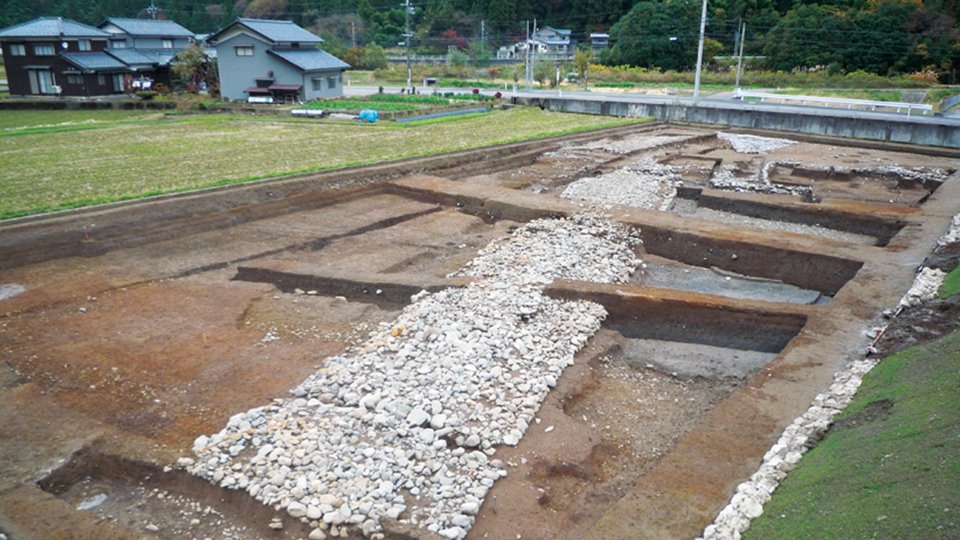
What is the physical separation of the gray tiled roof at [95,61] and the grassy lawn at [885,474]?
47797mm

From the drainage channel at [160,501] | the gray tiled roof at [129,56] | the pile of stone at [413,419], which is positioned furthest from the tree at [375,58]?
the drainage channel at [160,501]

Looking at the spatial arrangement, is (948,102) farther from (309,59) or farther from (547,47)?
(547,47)

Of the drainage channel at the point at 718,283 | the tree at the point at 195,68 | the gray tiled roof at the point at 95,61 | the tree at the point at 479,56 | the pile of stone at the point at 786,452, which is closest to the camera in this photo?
the pile of stone at the point at 786,452

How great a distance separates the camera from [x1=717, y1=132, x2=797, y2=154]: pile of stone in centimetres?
2853

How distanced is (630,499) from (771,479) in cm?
142

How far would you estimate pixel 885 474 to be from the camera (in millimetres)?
5484

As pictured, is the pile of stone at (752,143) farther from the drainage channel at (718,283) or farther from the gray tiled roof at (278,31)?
the gray tiled roof at (278,31)

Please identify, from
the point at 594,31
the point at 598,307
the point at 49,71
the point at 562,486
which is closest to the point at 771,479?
the point at 562,486

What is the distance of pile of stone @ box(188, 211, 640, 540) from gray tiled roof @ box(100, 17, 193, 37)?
155ft

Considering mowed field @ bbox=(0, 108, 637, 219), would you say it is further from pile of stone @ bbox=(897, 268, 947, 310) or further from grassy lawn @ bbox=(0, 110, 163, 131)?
pile of stone @ bbox=(897, 268, 947, 310)

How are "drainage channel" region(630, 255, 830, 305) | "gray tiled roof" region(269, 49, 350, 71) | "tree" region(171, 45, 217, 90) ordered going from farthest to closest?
1. "tree" region(171, 45, 217, 90)
2. "gray tiled roof" region(269, 49, 350, 71)
3. "drainage channel" region(630, 255, 830, 305)

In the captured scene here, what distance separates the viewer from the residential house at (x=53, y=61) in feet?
135

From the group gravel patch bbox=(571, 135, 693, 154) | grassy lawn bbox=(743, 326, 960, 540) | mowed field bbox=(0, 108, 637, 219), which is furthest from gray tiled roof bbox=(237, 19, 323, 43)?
grassy lawn bbox=(743, 326, 960, 540)

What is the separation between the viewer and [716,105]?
3753cm
